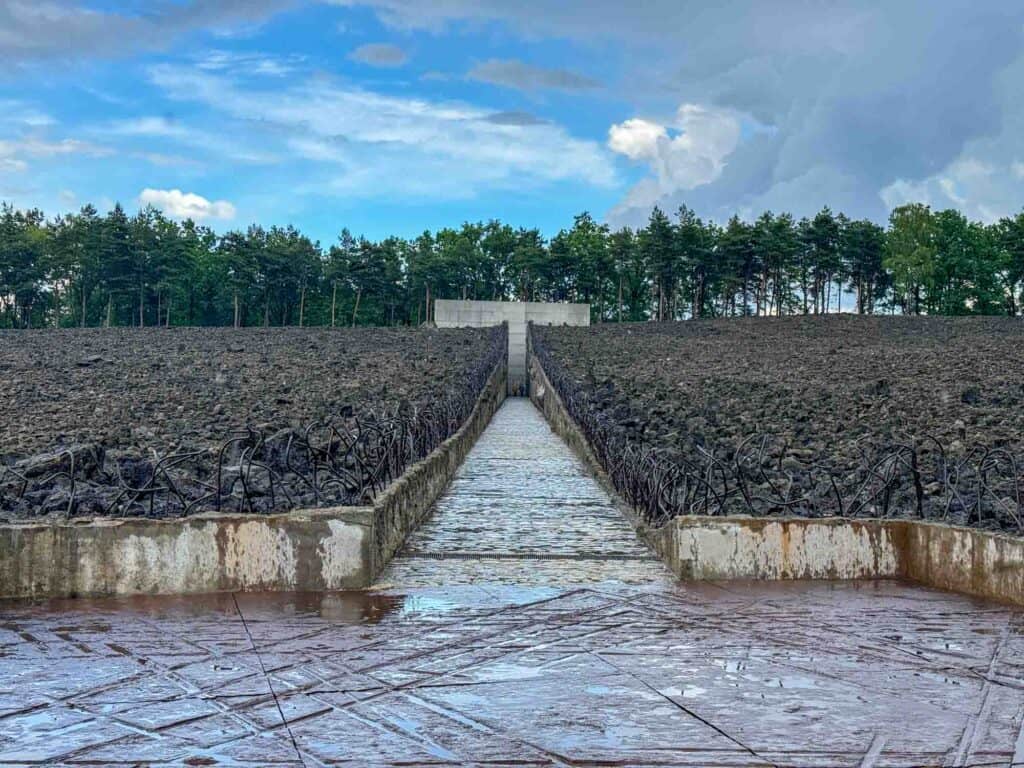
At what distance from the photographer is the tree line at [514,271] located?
226 ft

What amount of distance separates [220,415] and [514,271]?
67.2m

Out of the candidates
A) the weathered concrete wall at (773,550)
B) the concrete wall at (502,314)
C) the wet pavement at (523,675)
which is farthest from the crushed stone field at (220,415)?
the concrete wall at (502,314)

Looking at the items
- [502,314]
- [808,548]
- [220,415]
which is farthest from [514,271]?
[808,548]

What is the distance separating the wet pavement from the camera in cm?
423

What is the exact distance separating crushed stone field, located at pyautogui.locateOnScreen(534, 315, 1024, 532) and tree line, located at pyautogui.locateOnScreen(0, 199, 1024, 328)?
2962 cm

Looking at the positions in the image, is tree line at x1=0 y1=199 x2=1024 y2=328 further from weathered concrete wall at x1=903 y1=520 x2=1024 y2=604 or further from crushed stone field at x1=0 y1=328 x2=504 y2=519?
weathered concrete wall at x1=903 y1=520 x2=1024 y2=604

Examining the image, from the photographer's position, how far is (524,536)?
9.71m

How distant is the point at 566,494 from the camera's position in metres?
12.9

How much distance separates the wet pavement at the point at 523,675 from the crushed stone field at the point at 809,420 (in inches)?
63.4

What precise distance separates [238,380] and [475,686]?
20.9 m

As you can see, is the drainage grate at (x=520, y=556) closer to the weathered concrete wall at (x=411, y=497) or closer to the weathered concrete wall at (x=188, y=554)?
the weathered concrete wall at (x=411, y=497)

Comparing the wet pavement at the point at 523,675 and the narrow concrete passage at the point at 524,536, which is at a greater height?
the narrow concrete passage at the point at 524,536

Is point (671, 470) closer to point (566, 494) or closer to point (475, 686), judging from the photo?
point (566, 494)

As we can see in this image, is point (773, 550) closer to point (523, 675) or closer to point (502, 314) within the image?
point (523, 675)
